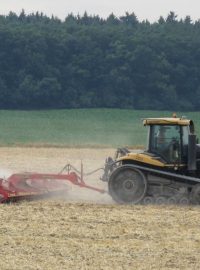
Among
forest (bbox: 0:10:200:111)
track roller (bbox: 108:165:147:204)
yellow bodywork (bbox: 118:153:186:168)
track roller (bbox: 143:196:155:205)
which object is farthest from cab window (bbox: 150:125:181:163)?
forest (bbox: 0:10:200:111)

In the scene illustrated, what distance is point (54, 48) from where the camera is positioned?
9244 centimetres

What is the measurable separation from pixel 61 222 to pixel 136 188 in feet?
10.5

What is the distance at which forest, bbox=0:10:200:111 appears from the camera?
3179 inches

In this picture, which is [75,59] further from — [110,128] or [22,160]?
[22,160]

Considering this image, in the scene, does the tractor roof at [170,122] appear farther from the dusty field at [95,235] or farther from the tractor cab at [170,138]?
the dusty field at [95,235]

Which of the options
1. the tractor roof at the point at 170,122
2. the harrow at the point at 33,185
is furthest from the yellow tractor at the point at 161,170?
the harrow at the point at 33,185

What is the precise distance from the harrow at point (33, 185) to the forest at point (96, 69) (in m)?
57.2

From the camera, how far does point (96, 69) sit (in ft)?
289

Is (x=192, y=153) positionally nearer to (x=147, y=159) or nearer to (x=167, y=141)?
(x=167, y=141)

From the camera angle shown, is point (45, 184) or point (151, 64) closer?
point (45, 184)

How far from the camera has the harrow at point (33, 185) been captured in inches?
773

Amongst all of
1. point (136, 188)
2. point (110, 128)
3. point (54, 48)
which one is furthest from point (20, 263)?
point (54, 48)

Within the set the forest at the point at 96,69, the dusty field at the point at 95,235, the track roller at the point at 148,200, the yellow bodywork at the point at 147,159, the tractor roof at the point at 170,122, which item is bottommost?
the dusty field at the point at 95,235

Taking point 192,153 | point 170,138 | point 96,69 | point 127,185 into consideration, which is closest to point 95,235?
point 127,185
